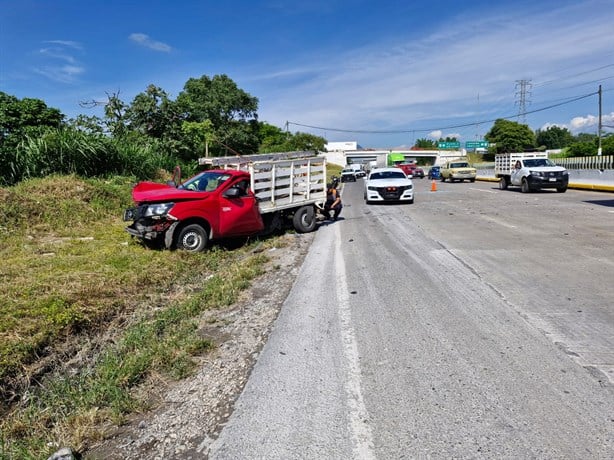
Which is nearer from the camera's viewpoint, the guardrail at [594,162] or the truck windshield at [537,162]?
the truck windshield at [537,162]

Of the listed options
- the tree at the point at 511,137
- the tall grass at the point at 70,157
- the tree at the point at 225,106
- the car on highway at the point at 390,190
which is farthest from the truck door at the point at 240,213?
the tree at the point at 511,137

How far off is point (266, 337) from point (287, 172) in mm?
7527

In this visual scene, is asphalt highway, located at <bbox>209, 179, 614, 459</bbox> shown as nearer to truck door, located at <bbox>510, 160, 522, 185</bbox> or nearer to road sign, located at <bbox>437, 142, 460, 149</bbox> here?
truck door, located at <bbox>510, 160, 522, 185</bbox>

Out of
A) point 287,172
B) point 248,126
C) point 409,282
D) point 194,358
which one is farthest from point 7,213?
point 248,126

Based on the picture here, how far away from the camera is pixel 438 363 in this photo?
13.1 feet

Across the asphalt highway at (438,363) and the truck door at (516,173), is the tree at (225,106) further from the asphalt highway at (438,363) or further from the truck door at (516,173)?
the asphalt highway at (438,363)

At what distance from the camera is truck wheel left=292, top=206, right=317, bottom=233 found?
40.4 ft

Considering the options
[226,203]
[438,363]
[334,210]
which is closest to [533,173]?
[334,210]

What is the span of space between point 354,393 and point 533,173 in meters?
21.9

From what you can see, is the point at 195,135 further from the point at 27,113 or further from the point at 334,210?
the point at 334,210

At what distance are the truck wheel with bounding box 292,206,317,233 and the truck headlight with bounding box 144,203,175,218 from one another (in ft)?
13.6

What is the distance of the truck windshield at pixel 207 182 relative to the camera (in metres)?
10.0

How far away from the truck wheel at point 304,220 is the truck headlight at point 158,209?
4.13 metres

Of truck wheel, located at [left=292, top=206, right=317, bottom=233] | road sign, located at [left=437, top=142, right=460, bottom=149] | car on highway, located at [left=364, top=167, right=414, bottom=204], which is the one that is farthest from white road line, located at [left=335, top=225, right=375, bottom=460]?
road sign, located at [left=437, top=142, right=460, bottom=149]
